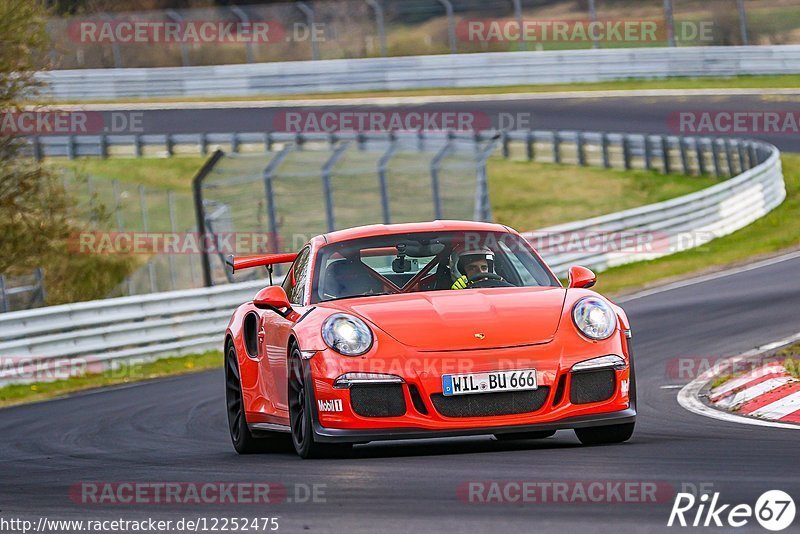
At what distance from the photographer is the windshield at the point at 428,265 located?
863cm

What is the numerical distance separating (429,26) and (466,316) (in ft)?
118

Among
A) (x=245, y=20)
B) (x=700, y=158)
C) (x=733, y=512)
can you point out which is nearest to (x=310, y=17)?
(x=245, y=20)

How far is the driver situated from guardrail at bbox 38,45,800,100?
31.6m

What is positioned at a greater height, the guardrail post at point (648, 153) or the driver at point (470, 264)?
the driver at point (470, 264)

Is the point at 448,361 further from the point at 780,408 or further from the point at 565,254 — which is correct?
the point at 565,254

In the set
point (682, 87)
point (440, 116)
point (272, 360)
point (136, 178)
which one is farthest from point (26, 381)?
point (682, 87)

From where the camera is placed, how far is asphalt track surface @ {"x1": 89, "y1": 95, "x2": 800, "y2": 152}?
35562mm

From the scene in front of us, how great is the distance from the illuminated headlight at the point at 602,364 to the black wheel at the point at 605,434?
14.0 inches

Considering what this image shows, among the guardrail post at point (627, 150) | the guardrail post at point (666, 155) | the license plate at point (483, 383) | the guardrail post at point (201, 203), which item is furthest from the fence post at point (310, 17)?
the license plate at point (483, 383)

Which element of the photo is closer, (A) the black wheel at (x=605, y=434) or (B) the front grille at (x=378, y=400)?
(B) the front grille at (x=378, y=400)

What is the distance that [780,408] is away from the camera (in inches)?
353

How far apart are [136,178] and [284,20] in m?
8.01

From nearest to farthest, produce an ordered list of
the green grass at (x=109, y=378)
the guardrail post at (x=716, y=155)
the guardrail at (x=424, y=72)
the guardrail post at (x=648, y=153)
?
the green grass at (x=109, y=378), the guardrail post at (x=716, y=155), the guardrail post at (x=648, y=153), the guardrail at (x=424, y=72)

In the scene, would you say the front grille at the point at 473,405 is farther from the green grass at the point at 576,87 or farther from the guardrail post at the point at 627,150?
the green grass at the point at 576,87
